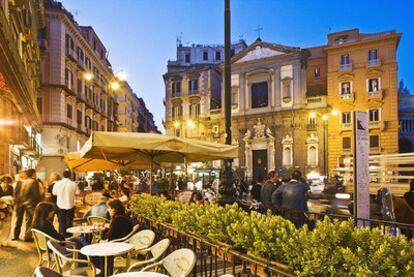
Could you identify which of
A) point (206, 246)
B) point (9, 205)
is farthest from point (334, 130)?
point (206, 246)

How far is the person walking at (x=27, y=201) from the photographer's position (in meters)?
10.6

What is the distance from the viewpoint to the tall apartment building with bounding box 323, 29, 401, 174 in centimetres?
3809

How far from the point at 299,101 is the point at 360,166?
36.8 meters

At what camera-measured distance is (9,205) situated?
14.6 meters

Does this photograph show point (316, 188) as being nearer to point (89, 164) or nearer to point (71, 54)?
point (89, 164)

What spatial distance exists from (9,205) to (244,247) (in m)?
13.0

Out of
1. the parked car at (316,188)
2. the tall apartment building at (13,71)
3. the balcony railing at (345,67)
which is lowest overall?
the parked car at (316,188)

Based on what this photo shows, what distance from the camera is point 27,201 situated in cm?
1070

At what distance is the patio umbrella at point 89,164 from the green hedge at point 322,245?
358 inches

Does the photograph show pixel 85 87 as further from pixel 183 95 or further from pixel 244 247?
pixel 244 247

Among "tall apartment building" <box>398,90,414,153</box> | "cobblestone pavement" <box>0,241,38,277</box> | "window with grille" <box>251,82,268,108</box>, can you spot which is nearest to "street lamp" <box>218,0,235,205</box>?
"cobblestone pavement" <box>0,241,38,277</box>

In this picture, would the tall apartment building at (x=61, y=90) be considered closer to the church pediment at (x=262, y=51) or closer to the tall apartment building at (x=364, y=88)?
the church pediment at (x=262, y=51)

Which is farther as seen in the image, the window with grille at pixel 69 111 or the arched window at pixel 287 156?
the arched window at pixel 287 156

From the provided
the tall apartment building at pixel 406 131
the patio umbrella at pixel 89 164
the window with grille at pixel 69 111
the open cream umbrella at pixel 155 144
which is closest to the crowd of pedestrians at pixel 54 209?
the patio umbrella at pixel 89 164
